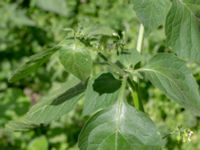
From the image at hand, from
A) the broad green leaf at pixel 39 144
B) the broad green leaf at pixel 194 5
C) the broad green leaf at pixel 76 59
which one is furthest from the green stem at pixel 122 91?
the broad green leaf at pixel 39 144

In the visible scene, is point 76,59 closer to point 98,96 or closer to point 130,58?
point 98,96

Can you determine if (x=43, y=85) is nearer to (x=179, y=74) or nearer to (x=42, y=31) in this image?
(x=42, y=31)

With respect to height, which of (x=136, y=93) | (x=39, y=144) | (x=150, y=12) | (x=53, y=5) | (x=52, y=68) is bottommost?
(x=39, y=144)

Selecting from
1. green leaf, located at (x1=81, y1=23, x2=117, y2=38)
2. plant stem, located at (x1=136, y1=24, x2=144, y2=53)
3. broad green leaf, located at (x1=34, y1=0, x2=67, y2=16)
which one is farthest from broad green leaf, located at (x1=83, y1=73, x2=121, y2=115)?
broad green leaf, located at (x1=34, y1=0, x2=67, y2=16)

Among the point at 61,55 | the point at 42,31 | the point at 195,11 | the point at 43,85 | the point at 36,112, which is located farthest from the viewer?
the point at 42,31

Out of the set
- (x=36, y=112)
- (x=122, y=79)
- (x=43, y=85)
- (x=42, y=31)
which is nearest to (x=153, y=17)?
(x=122, y=79)

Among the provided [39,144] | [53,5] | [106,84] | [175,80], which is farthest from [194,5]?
[39,144]

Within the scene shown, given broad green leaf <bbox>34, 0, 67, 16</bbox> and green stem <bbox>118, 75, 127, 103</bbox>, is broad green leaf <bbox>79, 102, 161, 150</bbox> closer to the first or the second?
green stem <bbox>118, 75, 127, 103</bbox>

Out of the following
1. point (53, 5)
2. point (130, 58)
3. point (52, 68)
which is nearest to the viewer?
point (130, 58)
